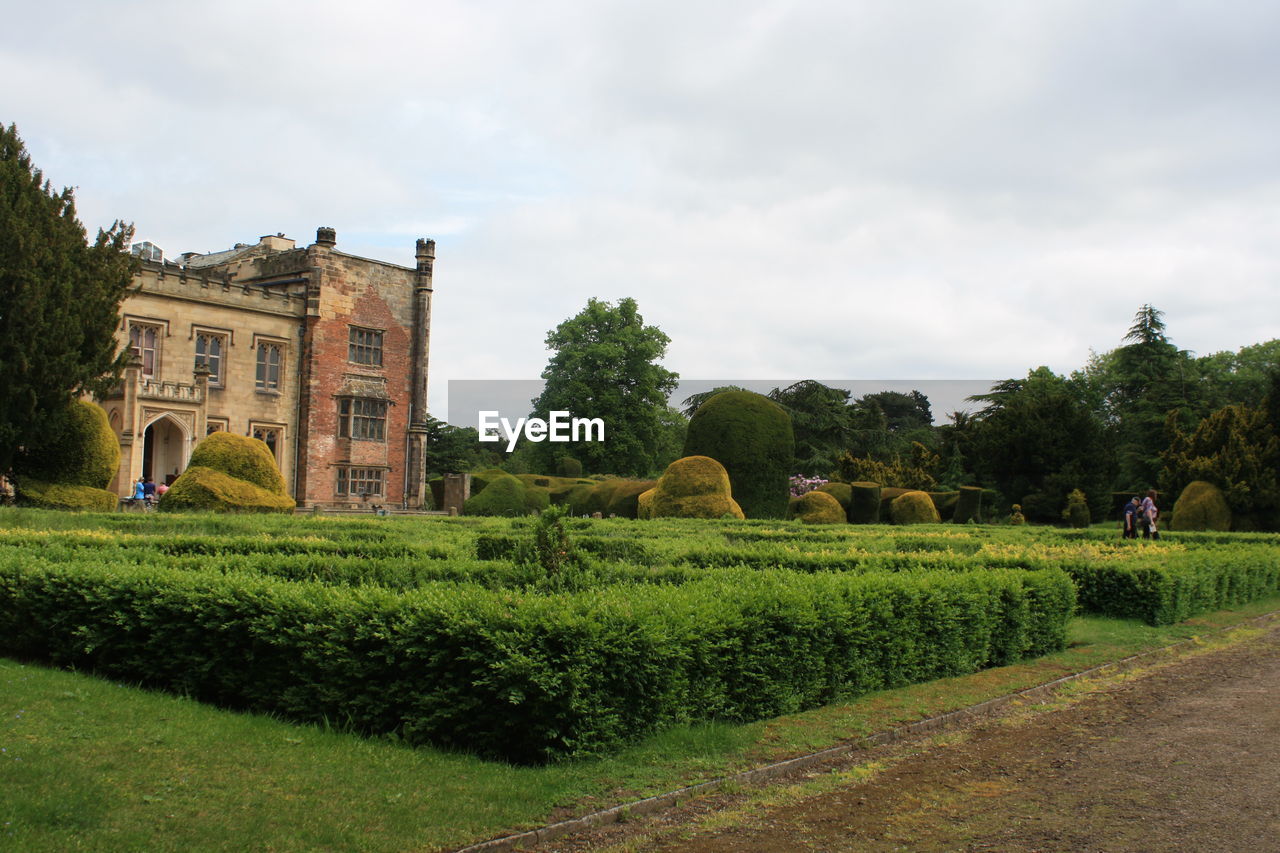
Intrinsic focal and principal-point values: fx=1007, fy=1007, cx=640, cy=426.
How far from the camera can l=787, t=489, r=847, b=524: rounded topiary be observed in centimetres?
3384

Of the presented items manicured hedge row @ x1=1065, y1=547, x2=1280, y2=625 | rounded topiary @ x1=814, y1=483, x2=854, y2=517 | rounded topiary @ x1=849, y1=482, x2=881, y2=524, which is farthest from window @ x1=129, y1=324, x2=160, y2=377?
manicured hedge row @ x1=1065, y1=547, x2=1280, y2=625

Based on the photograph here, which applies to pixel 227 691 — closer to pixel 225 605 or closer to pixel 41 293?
pixel 225 605

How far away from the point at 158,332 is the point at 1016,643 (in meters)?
35.3

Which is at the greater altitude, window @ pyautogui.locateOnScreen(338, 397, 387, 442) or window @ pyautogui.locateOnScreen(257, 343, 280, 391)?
window @ pyautogui.locateOnScreen(257, 343, 280, 391)

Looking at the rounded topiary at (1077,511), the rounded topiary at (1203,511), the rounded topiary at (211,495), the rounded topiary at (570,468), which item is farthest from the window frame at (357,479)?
the rounded topiary at (1203,511)

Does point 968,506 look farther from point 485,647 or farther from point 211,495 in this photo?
point 485,647

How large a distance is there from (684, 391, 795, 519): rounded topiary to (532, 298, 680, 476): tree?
26461mm

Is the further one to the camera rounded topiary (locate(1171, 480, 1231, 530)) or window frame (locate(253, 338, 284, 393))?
window frame (locate(253, 338, 284, 393))

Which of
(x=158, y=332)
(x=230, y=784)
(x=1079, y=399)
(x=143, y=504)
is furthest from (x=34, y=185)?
(x=1079, y=399)

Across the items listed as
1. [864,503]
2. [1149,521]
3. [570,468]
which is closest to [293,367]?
[570,468]

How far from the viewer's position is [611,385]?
5797 centimetres

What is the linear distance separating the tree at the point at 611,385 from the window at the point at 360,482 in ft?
41.8

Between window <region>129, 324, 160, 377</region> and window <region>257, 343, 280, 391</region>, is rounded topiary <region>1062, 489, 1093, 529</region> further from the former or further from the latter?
window <region>129, 324, 160, 377</region>

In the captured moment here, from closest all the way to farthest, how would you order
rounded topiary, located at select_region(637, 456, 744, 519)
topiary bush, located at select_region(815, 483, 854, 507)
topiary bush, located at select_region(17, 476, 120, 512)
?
topiary bush, located at select_region(17, 476, 120, 512) → rounded topiary, located at select_region(637, 456, 744, 519) → topiary bush, located at select_region(815, 483, 854, 507)
